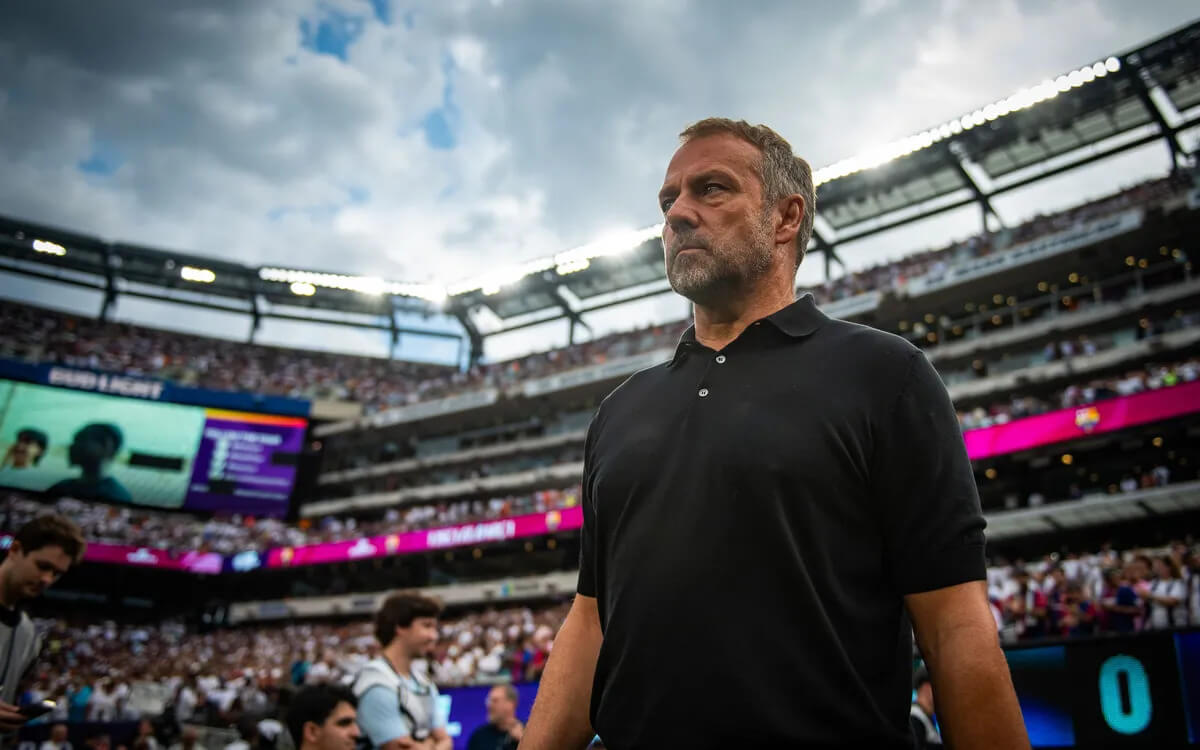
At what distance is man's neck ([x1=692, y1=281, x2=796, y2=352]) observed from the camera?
6.80 ft

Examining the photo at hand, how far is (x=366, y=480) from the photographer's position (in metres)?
48.9

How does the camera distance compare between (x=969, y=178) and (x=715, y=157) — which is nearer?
(x=715, y=157)

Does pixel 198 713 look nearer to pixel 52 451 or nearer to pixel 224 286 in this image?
pixel 52 451

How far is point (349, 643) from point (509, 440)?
58.2 ft

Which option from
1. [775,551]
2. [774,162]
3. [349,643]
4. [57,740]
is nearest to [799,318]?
[774,162]

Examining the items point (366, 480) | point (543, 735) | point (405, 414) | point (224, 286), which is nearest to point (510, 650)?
point (543, 735)

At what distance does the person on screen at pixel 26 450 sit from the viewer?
38.9 metres

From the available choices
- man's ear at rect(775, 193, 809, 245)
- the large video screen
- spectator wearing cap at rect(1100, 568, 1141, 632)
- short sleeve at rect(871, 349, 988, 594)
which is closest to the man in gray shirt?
man's ear at rect(775, 193, 809, 245)

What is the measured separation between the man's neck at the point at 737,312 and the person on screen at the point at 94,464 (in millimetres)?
45104

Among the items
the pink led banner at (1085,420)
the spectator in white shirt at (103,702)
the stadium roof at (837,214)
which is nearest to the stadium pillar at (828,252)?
the stadium roof at (837,214)

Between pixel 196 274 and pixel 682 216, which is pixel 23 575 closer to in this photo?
pixel 682 216

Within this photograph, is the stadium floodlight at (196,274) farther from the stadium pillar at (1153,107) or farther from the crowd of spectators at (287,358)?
the stadium pillar at (1153,107)

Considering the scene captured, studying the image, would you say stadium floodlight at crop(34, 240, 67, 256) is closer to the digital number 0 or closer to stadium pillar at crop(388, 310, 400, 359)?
stadium pillar at crop(388, 310, 400, 359)

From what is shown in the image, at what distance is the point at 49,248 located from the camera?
44.7 meters
